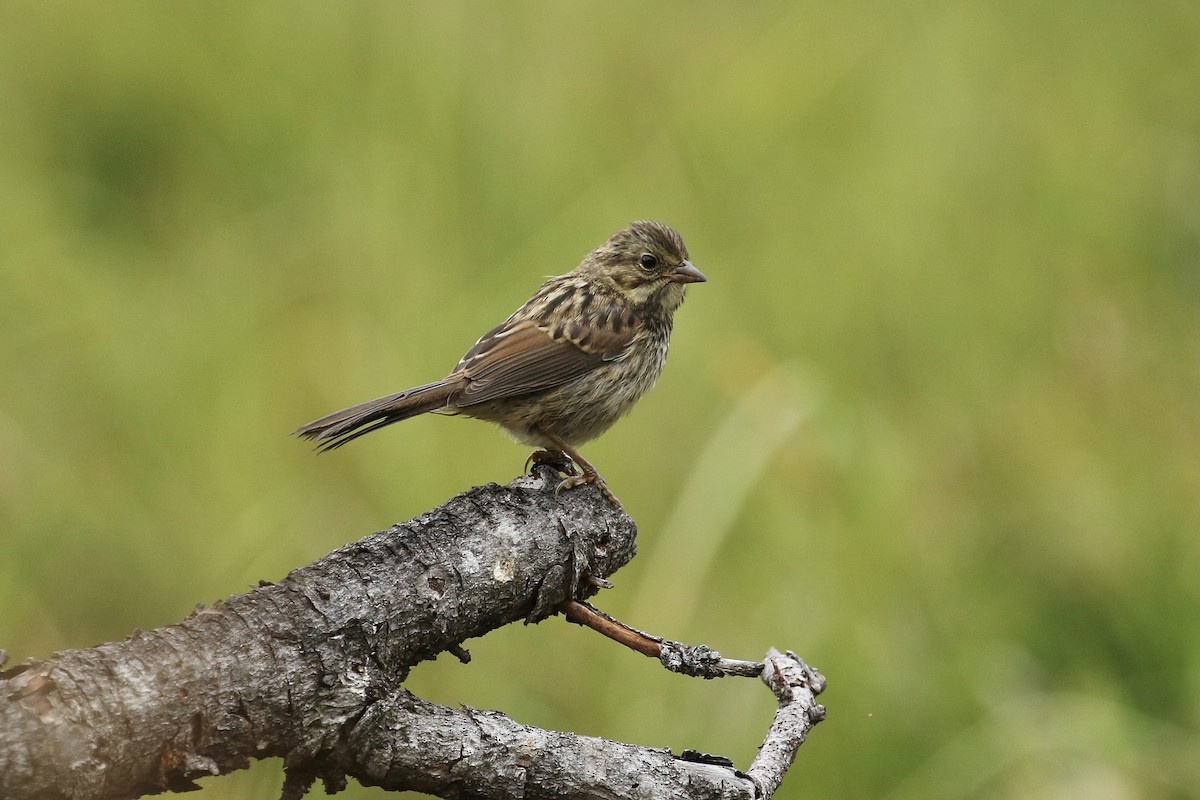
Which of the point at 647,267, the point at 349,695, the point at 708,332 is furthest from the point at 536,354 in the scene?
the point at 349,695

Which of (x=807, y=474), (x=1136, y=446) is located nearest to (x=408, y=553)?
(x=807, y=474)

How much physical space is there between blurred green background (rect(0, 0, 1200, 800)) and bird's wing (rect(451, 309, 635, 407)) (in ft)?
2.36

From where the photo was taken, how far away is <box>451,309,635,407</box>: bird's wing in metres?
4.25

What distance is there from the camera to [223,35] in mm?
7344

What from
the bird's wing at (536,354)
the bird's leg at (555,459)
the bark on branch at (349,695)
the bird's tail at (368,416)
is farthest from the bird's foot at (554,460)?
the bark on branch at (349,695)

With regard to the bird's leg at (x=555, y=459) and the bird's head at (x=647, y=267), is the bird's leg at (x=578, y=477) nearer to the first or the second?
the bird's leg at (x=555, y=459)

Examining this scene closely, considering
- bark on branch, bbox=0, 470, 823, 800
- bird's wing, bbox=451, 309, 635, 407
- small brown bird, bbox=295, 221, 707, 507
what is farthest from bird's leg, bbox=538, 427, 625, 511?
bark on branch, bbox=0, 470, 823, 800

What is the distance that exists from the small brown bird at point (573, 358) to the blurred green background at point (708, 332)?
58 centimetres

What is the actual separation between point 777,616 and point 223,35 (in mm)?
4550

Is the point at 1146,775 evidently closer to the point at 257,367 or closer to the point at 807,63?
the point at 257,367

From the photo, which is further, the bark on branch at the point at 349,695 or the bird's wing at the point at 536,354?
the bird's wing at the point at 536,354

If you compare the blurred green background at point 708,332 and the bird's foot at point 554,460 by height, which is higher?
the blurred green background at point 708,332

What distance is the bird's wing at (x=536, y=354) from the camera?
13.9ft

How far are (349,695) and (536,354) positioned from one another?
2.45 metres
